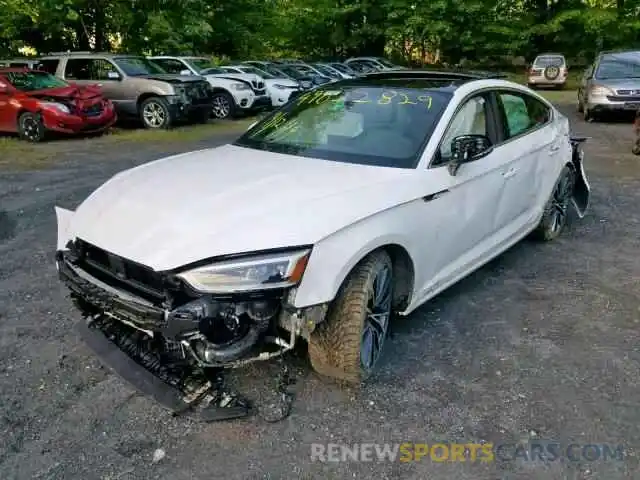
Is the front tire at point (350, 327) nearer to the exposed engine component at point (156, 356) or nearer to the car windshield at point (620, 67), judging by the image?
the exposed engine component at point (156, 356)

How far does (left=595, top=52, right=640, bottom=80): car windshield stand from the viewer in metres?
14.5

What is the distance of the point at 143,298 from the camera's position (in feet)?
9.29

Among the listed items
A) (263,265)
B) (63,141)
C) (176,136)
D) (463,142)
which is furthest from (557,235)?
(63,141)

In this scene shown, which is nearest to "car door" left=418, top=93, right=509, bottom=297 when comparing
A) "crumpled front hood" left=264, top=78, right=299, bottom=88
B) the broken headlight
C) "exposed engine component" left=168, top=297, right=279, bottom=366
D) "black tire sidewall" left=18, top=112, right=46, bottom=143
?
the broken headlight

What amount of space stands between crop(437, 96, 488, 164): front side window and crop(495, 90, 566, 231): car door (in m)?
0.22

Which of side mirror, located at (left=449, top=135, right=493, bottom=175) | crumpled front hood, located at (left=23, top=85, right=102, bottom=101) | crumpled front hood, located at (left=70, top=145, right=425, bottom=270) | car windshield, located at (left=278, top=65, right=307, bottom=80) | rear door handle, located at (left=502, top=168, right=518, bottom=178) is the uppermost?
side mirror, located at (left=449, top=135, right=493, bottom=175)

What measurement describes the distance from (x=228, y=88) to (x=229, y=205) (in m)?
13.2

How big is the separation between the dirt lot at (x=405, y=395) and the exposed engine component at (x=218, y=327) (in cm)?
42

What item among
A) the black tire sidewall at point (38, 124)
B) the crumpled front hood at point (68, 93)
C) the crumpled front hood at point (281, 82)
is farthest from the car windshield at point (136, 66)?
the crumpled front hood at point (281, 82)

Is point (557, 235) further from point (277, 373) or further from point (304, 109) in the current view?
point (277, 373)

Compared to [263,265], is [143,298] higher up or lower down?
lower down

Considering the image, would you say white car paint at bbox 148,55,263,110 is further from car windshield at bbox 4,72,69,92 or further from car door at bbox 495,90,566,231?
car door at bbox 495,90,566,231

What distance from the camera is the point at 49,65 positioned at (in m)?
14.3

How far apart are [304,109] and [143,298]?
218 cm
